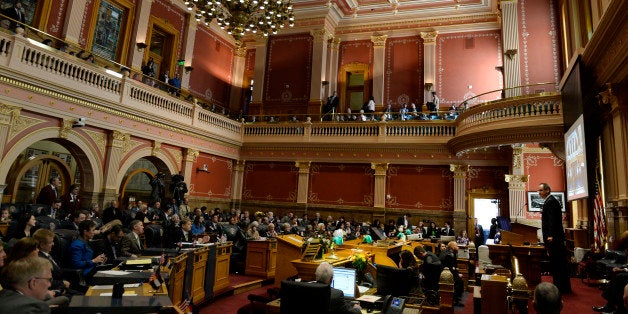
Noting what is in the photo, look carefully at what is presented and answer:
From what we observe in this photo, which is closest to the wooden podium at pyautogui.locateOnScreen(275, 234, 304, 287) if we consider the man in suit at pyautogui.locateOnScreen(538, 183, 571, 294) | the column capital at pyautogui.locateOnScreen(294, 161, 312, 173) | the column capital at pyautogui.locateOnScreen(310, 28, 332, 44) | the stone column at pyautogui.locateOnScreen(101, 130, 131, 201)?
the man in suit at pyautogui.locateOnScreen(538, 183, 571, 294)

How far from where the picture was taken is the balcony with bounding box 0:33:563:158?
28.0 ft

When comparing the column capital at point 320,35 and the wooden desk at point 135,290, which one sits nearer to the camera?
the wooden desk at point 135,290

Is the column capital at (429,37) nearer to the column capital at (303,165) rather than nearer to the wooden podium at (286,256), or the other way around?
the column capital at (303,165)

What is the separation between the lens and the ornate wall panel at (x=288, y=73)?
16406mm

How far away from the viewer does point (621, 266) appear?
4.35 m

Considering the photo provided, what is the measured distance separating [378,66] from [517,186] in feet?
23.6

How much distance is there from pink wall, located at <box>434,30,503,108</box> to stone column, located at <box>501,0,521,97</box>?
2173mm

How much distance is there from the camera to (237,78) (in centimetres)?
1780

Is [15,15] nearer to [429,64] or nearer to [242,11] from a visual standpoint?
[242,11]

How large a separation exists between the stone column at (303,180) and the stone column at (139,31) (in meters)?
6.33

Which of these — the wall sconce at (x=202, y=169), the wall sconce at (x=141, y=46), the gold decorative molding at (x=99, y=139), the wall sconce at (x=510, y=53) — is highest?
the wall sconce at (x=510, y=53)

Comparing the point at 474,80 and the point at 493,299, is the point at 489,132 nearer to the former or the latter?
the point at 474,80

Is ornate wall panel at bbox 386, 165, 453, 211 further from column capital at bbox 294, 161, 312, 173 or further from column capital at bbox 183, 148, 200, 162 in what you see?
column capital at bbox 183, 148, 200, 162

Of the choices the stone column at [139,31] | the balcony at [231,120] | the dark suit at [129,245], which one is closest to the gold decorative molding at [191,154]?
the balcony at [231,120]
